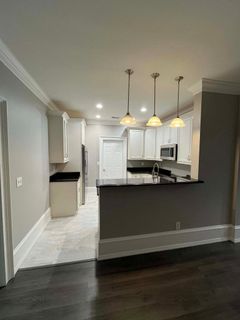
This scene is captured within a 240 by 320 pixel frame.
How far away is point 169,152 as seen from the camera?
420cm

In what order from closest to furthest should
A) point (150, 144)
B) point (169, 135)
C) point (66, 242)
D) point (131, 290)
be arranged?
point (131, 290) < point (66, 242) < point (169, 135) < point (150, 144)

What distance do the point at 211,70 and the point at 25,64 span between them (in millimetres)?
2496

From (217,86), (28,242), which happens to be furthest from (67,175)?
(217,86)

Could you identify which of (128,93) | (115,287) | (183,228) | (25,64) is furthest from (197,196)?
(25,64)

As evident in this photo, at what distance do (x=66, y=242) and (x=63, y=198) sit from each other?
130cm

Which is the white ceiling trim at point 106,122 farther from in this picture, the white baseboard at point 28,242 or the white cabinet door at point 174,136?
the white baseboard at point 28,242

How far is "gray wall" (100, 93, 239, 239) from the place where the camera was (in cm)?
240

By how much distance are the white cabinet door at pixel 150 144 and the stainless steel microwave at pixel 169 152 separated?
1.95 feet

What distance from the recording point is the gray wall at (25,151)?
Answer: 1997 millimetres

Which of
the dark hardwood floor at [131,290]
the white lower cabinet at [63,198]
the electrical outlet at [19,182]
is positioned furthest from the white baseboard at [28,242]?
the electrical outlet at [19,182]

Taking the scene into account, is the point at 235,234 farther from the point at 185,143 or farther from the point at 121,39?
the point at 121,39

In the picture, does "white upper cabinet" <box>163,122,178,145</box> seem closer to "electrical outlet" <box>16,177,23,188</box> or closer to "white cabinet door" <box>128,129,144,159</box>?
"white cabinet door" <box>128,129,144,159</box>

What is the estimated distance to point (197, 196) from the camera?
107 inches

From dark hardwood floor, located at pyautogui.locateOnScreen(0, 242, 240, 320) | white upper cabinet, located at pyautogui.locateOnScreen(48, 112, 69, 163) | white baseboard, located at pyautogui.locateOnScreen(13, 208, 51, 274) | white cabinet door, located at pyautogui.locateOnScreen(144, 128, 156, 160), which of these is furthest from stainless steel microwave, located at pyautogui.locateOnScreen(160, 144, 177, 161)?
white baseboard, located at pyautogui.locateOnScreen(13, 208, 51, 274)
